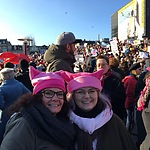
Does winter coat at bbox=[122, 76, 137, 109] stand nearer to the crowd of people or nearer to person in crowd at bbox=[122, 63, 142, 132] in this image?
person in crowd at bbox=[122, 63, 142, 132]

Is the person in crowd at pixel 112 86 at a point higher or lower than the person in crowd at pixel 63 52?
lower

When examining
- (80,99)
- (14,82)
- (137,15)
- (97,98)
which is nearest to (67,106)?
(80,99)

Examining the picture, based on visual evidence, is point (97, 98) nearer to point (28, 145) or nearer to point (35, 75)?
point (35, 75)

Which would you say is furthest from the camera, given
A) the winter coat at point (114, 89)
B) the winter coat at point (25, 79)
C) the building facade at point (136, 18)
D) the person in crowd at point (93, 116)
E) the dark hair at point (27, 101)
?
the building facade at point (136, 18)

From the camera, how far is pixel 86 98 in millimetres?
2289

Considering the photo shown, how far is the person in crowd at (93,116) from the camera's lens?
2184 mm

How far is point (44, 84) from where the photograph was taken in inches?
82.2

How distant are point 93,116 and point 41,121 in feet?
2.00

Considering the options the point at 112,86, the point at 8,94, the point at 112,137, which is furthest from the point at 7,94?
the point at 112,137

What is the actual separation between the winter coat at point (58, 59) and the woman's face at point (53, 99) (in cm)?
88

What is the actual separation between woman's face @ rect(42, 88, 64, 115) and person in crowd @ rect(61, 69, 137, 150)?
0.56ft

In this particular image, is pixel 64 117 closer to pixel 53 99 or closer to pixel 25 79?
pixel 53 99

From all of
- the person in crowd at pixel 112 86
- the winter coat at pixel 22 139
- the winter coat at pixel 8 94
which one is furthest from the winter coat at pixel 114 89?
the winter coat at pixel 22 139

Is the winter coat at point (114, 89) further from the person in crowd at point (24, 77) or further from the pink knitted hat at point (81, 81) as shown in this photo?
the person in crowd at point (24, 77)
